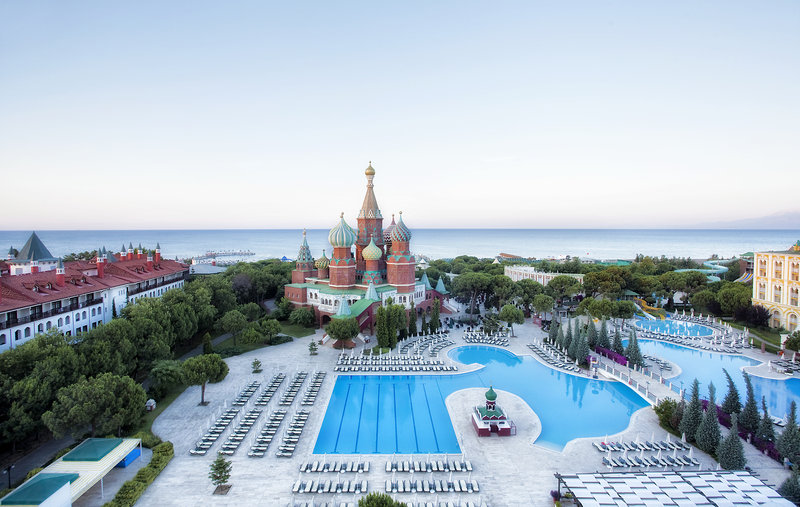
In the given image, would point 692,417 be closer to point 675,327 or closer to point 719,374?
point 719,374

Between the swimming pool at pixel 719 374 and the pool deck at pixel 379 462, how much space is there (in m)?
5.41

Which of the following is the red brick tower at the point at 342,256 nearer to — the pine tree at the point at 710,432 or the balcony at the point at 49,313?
the balcony at the point at 49,313

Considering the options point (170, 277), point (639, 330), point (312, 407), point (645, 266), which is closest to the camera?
point (312, 407)

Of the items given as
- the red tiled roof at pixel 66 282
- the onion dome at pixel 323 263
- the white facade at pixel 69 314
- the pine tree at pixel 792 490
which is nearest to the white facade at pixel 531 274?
the onion dome at pixel 323 263

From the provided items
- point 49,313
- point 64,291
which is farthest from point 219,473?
point 64,291

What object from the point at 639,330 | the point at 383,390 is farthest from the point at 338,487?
the point at 639,330

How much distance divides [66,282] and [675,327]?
58390 mm

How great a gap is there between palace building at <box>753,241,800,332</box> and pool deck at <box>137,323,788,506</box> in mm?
24238

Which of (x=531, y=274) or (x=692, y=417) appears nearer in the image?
(x=692, y=417)

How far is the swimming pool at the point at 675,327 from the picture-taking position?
150 feet

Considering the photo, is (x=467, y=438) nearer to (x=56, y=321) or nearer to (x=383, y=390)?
(x=383, y=390)

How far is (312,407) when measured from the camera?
27.0 m

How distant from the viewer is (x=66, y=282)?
33719 millimetres

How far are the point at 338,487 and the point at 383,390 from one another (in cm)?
1206
